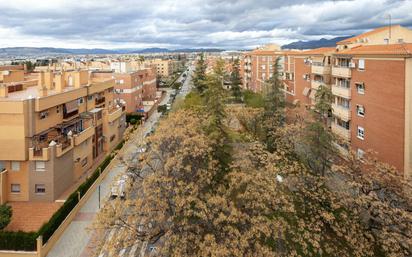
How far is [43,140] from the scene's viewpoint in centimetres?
2181

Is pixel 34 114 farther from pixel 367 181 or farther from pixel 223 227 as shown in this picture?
pixel 367 181

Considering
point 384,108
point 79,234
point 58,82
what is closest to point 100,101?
point 58,82

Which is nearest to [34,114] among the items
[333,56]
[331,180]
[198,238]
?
[198,238]

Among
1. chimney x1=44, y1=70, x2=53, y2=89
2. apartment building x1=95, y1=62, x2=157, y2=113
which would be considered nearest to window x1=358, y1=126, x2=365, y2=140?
chimney x1=44, y1=70, x2=53, y2=89

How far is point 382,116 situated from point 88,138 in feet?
70.4


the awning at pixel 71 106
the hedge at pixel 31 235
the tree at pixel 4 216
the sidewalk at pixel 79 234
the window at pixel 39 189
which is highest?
the awning at pixel 71 106

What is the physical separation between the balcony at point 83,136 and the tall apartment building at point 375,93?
18598mm

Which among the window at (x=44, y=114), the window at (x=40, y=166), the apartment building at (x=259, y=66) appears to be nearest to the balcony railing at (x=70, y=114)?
the window at (x=44, y=114)

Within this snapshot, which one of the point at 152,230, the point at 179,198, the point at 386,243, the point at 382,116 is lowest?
the point at 386,243

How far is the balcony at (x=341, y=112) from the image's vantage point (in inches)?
1027

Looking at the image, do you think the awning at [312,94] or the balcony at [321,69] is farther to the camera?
the awning at [312,94]

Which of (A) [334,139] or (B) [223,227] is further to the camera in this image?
(A) [334,139]

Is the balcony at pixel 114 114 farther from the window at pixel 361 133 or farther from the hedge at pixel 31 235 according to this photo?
the window at pixel 361 133

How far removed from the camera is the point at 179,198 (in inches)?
442
